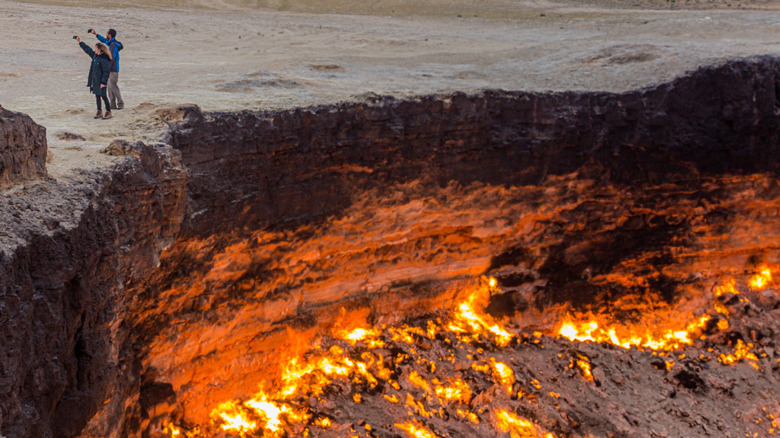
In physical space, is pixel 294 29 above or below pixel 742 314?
above

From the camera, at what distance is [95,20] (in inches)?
745

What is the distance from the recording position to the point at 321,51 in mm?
16906

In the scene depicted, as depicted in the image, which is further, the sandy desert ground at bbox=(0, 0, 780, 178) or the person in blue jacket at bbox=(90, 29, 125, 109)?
the sandy desert ground at bbox=(0, 0, 780, 178)

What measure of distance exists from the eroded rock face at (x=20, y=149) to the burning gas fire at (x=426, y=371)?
4214 millimetres

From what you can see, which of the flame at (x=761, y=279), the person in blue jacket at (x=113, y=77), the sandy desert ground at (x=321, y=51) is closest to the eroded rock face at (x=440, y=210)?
the flame at (x=761, y=279)

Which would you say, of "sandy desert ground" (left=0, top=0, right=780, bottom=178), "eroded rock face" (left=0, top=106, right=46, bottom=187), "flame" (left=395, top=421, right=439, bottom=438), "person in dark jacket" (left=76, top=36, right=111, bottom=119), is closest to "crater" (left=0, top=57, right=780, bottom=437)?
"flame" (left=395, top=421, right=439, bottom=438)

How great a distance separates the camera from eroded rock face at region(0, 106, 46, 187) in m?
4.79

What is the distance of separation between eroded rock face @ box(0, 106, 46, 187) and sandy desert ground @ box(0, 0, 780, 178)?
0.25 metres

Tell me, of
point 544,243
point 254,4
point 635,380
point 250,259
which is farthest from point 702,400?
point 254,4

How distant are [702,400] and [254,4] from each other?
77.1 ft

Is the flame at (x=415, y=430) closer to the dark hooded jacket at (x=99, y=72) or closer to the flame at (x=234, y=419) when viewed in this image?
the flame at (x=234, y=419)

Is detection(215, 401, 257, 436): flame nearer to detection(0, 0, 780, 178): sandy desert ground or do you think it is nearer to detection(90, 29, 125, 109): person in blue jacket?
detection(0, 0, 780, 178): sandy desert ground

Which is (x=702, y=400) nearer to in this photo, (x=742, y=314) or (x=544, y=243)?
(x=742, y=314)

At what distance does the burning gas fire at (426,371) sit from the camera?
27.7 feet
